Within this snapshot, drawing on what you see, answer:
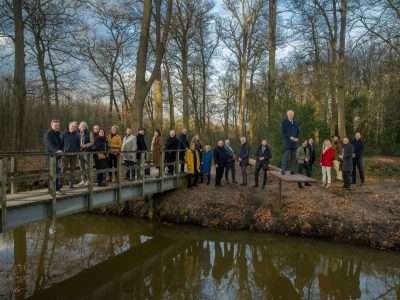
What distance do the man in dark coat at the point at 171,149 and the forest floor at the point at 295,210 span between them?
999 millimetres

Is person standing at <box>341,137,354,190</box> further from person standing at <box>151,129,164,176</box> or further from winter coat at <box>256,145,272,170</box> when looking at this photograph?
person standing at <box>151,129,164,176</box>

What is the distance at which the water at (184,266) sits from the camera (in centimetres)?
730

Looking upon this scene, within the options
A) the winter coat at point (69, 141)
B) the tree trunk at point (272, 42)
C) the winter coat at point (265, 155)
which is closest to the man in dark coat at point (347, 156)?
the winter coat at point (265, 155)

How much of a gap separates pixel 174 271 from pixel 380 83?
2230 centimetres

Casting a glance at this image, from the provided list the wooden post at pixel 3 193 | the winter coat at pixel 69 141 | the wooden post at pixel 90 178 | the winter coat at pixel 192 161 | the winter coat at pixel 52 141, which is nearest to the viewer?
the wooden post at pixel 3 193

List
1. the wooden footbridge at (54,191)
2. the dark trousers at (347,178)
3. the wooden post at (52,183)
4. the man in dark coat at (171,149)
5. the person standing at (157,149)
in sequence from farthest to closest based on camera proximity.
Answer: the man in dark coat at (171,149), the person standing at (157,149), the dark trousers at (347,178), the wooden post at (52,183), the wooden footbridge at (54,191)

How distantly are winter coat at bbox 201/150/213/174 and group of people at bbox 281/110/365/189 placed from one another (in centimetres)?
299

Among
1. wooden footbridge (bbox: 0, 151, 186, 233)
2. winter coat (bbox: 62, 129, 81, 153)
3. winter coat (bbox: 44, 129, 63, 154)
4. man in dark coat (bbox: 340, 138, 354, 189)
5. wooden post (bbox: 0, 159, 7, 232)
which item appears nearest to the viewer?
wooden post (bbox: 0, 159, 7, 232)

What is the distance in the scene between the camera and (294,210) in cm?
1132

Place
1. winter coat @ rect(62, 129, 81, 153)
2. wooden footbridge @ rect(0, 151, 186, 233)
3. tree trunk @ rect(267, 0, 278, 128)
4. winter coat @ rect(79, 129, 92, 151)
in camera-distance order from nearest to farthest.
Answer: wooden footbridge @ rect(0, 151, 186, 233) → winter coat @ rect(62, 129, 81, 153) → winter coat @ rect(79, 129, 92, 151) → tree trunk @ rect(267, 0, 278, 128)

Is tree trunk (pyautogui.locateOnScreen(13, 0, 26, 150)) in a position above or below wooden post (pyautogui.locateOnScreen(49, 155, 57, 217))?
above

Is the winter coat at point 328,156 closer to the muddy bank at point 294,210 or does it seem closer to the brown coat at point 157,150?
the muddy bank at point 294,210

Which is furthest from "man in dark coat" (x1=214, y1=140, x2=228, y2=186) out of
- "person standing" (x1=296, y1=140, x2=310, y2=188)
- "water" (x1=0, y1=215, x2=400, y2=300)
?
"person standing" (x1=296, y1=140, x2=310, y2=188)

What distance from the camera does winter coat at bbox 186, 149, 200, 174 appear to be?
1291 centimetres
